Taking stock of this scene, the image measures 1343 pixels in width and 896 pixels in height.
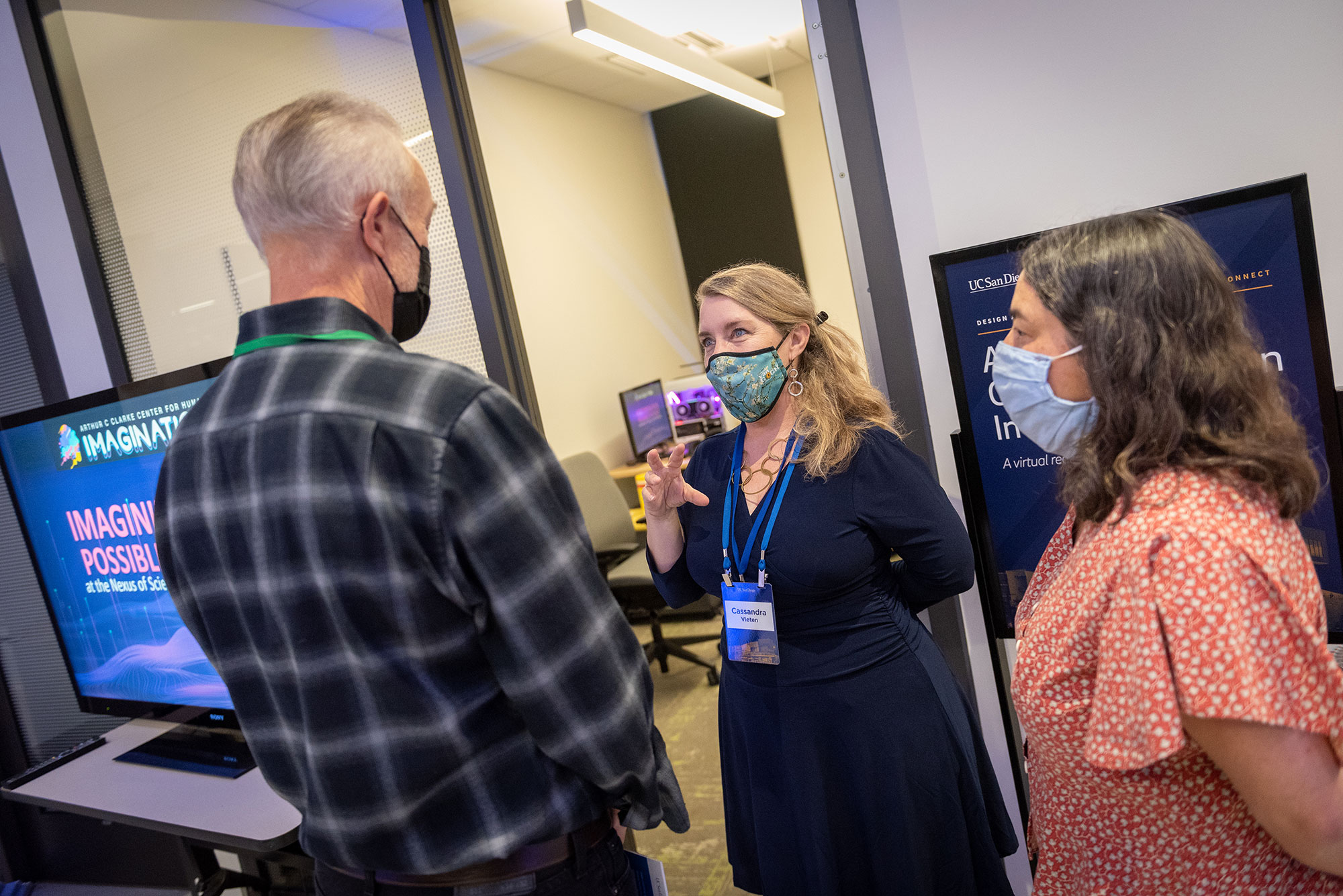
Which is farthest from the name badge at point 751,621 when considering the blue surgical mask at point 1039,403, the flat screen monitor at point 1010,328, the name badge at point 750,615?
the blue surgical mask at point 1039,403

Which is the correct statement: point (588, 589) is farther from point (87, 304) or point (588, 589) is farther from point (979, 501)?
point (87, 304)

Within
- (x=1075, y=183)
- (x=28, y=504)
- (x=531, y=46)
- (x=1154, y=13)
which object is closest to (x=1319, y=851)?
(x=1075, y=183)

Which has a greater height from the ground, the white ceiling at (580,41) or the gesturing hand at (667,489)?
the white ceiling at (580,41)

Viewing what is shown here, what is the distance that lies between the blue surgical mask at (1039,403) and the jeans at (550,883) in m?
0.77

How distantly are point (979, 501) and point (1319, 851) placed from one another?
0.85 m

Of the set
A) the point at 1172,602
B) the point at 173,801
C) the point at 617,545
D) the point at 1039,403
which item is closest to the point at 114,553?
the point at 173,801

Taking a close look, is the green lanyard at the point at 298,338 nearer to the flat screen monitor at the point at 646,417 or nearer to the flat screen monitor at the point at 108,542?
the flat screen monitor at the point at 108,542

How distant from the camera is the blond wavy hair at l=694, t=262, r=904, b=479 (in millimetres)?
1552

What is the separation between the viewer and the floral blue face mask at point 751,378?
5.33ft

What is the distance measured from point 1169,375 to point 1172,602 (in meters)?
0.24

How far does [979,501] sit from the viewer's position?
5.29 ft

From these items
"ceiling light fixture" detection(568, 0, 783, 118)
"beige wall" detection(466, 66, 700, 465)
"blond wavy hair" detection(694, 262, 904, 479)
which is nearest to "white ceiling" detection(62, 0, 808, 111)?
"beige wall" detection(466, 66, 700, 465)

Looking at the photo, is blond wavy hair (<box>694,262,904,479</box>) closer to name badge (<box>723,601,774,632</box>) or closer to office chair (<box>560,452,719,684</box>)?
name badge (<box>723,601,774,632</box>)

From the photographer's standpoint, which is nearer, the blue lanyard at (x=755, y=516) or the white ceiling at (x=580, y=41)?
the blue lanyard at (x=755, y=516)
